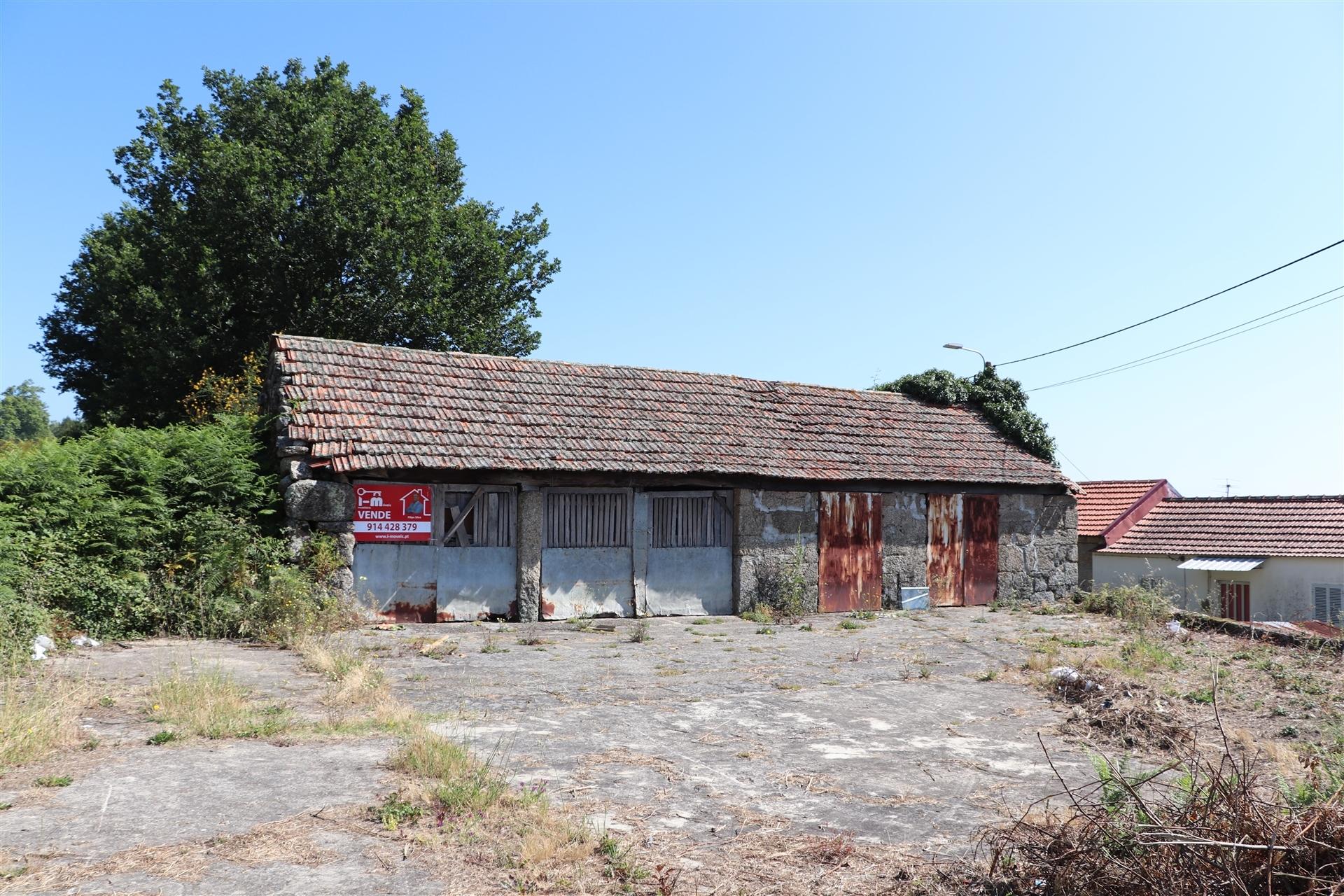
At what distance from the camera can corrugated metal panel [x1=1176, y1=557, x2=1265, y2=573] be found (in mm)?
26938

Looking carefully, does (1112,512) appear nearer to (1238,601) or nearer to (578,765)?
(1238,601)

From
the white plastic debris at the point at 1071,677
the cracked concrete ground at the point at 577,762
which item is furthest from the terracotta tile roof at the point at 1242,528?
the white plastic debris at the point at 1071,677

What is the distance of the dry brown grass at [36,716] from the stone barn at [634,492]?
243 inches

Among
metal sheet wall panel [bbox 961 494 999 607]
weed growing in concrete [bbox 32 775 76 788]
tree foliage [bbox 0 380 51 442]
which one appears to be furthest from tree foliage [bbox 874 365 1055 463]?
tree foliage [bbox 0 380 51 442]

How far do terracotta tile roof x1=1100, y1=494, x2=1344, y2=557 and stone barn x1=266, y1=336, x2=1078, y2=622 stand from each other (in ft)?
32.1

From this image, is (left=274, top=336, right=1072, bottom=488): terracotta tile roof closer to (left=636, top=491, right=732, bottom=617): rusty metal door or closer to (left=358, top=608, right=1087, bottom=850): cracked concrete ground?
(left=636, top=491, right=732, bottom=617): rusty metal door

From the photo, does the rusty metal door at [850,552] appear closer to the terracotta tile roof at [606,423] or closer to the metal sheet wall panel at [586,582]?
the terracotta tile roof at [606,423]

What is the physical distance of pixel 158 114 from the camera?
94.0 feet

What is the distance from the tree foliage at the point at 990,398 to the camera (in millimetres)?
22562

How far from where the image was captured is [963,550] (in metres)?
20.4

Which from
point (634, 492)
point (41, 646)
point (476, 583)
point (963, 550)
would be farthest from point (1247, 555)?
point (41, 646)

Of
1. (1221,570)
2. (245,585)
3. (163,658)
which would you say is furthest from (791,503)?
(1221,570)

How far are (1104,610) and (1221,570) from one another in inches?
439

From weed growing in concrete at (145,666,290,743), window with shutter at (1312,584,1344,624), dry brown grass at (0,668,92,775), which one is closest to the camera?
dry brown grass at (0,668,92,775)
